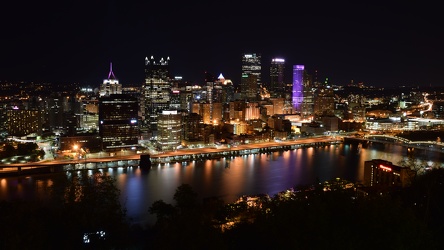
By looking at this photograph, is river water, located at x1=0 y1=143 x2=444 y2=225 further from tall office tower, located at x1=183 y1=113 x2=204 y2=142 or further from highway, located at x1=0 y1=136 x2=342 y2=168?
tall office tower, located at x1=183 y1=113 x2=204 y2=142

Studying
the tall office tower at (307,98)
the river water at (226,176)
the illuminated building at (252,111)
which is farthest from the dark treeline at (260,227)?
the tall office tower at (307,98)

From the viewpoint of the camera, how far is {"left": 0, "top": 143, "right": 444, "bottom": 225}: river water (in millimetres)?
7426

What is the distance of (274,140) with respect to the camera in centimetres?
1581

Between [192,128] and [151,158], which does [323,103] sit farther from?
[151,158]

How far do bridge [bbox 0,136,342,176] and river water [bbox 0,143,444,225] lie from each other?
0.41 metres

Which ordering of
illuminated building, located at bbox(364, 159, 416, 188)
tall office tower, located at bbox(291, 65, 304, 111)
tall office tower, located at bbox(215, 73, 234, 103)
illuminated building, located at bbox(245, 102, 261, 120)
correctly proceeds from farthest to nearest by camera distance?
1. tall office tower, located at bbox(291, 65, 304, 111)
2. tall office tower, located at bbox(215, 73, 234, 103)
3. illuminated building, located at bbox(245, 102, 261, 120)
4. illuminated building, located at bbox(364, 159, 416, 188)

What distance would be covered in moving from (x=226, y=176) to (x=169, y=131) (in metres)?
4.72

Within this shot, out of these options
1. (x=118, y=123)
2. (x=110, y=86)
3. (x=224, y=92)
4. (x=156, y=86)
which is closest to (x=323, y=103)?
(x=224, y=92)

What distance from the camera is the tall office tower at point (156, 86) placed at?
20555 mm

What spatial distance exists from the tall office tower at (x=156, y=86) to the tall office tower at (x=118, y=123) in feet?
19.0

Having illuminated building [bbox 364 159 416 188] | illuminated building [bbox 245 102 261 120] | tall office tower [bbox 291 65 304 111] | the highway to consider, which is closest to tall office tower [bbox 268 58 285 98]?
tall office tower [bbox 291 65 304 111]

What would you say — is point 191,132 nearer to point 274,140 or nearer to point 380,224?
point 274,140

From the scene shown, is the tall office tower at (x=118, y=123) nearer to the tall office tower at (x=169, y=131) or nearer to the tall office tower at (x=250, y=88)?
the tall office tower at (x=169, y=131)

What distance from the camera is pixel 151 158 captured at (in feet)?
37.3
